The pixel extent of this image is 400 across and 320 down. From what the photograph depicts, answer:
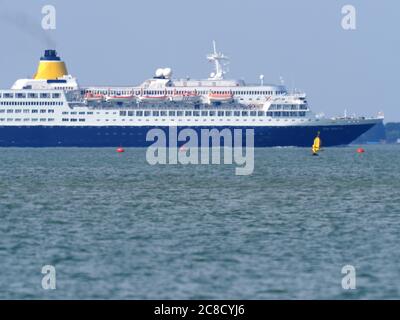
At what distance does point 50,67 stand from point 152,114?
21.2 m

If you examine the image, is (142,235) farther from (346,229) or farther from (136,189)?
(136,189)

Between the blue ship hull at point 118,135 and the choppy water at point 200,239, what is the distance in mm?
77913

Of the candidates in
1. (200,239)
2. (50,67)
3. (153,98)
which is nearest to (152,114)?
(153,98)

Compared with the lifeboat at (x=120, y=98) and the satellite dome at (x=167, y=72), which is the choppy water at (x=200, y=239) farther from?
the satellite dome at (x=167, y=72)

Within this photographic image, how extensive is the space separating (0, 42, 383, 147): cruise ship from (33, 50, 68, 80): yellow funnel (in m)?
6.72

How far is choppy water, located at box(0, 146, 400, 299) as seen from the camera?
94.9 feet

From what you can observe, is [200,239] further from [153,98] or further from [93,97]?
[93,97]

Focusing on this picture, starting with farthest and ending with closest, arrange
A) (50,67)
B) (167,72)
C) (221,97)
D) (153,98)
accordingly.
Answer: (50,67)
(167,72)
(153,98)
(221,97)

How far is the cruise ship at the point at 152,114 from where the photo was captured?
146 metres

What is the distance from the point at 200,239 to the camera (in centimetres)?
3734

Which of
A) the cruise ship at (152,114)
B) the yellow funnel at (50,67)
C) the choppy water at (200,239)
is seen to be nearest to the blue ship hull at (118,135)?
the cruise ship at (152,114)

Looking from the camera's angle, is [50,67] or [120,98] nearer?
[120,98]

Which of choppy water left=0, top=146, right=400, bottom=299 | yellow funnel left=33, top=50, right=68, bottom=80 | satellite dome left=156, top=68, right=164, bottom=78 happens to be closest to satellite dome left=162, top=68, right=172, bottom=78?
satellite dome left=156, top=68, right=164, bottom=78

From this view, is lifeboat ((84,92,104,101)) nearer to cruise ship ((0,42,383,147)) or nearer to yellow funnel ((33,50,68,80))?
cruise ship ((0,42,383,147))
